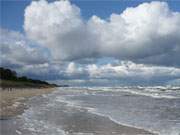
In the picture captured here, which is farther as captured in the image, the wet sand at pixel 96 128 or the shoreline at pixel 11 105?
the shoreline at pixel 11 105

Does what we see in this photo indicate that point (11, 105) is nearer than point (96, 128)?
No

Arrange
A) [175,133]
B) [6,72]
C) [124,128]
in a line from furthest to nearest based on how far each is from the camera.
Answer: [6,72]
[124,128]
[175,133]

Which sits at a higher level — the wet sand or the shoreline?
the shoreline

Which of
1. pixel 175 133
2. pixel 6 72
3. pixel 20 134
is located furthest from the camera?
pixel 6 72

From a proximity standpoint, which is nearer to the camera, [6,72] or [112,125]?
[112,125]

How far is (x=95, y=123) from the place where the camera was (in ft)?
64.1

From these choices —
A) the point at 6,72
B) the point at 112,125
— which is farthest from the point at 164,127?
the point at 6,72

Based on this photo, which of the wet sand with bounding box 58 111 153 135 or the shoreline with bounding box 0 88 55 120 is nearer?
the wet sand with bounding box 58 111 153 135

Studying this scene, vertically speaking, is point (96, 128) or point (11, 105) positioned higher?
point (11, 105)

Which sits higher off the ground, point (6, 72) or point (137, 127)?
→ point (6, 72)

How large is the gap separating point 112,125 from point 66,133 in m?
3.58

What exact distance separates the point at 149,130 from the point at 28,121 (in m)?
6.84

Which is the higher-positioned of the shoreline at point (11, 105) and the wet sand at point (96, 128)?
the shoreline at point (11, 105)

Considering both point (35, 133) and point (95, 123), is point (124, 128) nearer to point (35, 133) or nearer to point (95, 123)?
point (95, 123)
